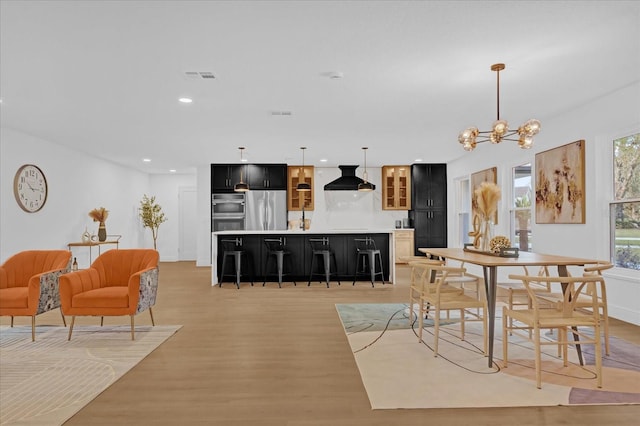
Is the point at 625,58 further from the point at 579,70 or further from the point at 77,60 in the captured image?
the point at 77,60

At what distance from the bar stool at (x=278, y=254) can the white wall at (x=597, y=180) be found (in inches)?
169

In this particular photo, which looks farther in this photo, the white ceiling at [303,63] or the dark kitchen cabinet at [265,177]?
the dark kitchen cabinet at [265,177]

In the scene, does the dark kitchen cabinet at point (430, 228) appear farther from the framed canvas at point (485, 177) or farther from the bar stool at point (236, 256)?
the bar stool at point (236, 256)

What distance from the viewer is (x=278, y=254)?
7.41m

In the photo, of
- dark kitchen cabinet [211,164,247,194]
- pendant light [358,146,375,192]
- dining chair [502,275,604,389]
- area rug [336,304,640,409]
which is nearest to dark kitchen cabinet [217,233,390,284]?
pendant light [358,146,375,192]

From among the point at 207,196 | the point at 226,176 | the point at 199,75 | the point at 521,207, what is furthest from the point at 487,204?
the point at 207,196

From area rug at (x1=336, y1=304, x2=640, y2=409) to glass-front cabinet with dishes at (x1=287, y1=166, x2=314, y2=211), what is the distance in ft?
22.1

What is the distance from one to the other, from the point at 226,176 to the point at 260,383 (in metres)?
8.05

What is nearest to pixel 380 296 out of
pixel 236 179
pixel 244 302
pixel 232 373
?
pixel 244 302

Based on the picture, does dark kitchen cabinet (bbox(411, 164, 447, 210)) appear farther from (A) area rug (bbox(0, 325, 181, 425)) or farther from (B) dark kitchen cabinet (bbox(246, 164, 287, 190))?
(A) area rug (bbox(0, 325, 181, 425))

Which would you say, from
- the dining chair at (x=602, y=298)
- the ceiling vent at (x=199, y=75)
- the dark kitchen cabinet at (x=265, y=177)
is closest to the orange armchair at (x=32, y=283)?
the ceiling vent at (x=199, y=75)

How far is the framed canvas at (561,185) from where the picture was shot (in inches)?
208

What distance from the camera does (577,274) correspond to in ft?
17.7

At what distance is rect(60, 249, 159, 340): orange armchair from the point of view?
4.00 meters
